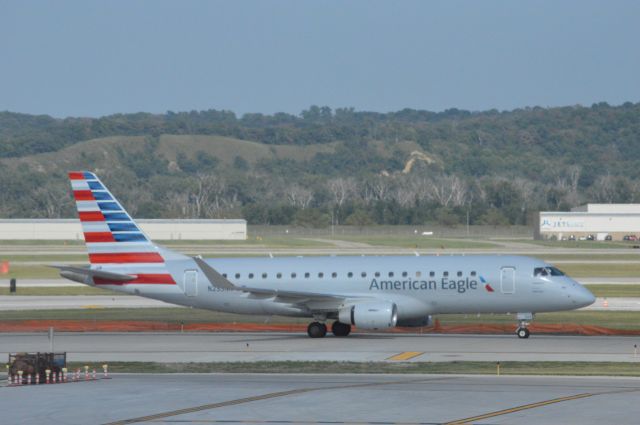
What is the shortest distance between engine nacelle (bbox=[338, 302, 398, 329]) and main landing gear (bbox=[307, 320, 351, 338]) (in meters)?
1.92

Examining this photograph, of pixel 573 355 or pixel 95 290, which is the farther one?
pixel 95 290

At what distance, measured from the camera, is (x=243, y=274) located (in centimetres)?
4800

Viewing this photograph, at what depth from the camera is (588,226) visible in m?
159

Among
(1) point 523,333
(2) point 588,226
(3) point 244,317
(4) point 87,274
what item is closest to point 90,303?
(3) point 244,317

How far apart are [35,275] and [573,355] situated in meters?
57.1

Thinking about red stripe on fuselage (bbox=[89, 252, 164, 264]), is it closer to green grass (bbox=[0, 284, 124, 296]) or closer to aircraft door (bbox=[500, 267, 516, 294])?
aircraft door (bbox=[500, 267, 516, 294])

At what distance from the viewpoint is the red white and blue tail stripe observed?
47.8 m

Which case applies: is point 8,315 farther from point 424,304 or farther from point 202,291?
point 424,304

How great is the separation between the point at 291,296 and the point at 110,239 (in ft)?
26.7

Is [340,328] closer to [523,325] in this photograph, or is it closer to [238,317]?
[523,325]

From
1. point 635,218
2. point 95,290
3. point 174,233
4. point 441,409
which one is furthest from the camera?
point 635,218

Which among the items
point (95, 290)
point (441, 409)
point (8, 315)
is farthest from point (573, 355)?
point (95, 290)

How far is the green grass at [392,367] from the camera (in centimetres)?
3444

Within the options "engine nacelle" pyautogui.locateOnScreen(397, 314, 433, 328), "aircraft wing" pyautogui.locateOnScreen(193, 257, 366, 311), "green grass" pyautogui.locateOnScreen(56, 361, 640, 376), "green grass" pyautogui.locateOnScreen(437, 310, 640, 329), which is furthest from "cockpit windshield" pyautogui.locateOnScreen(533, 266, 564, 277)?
"green grass" pyautogui.locateOnScreen(56, 361, 640, 376)
